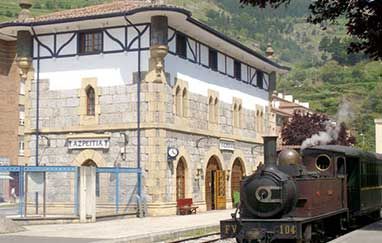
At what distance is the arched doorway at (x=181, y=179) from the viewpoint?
2697cm

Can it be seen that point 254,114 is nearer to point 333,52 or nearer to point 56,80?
point 56,80

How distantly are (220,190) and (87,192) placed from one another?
997cm

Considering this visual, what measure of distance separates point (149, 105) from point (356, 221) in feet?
32.1

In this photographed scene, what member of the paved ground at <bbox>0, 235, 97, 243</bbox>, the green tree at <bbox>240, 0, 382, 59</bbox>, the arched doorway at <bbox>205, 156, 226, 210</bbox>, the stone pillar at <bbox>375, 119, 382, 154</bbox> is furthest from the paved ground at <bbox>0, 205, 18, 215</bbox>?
the stone pillar at <bbox>375, 119, 382, 154</bbox>

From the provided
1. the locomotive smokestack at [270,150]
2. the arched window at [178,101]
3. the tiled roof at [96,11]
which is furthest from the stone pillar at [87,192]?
the locomotive smokestack at [270,150]

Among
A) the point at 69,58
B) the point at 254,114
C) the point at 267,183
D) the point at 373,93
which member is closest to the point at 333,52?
the point at 373,93

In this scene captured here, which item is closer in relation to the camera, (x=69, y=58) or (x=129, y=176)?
(x=129, y=176)

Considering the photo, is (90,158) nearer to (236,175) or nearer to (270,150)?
(236,175)

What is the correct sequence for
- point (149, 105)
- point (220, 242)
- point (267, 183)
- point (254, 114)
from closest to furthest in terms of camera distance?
point (267, 183), point (220, 242), point (149, 105), point (254, 114)

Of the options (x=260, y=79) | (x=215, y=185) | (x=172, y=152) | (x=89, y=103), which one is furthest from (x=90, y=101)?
(x=260, y=79)

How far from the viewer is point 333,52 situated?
562 ft

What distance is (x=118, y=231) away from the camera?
18.4 meters

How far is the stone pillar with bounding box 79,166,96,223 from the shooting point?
73.2ft

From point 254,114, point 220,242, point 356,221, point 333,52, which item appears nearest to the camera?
point 220,242
